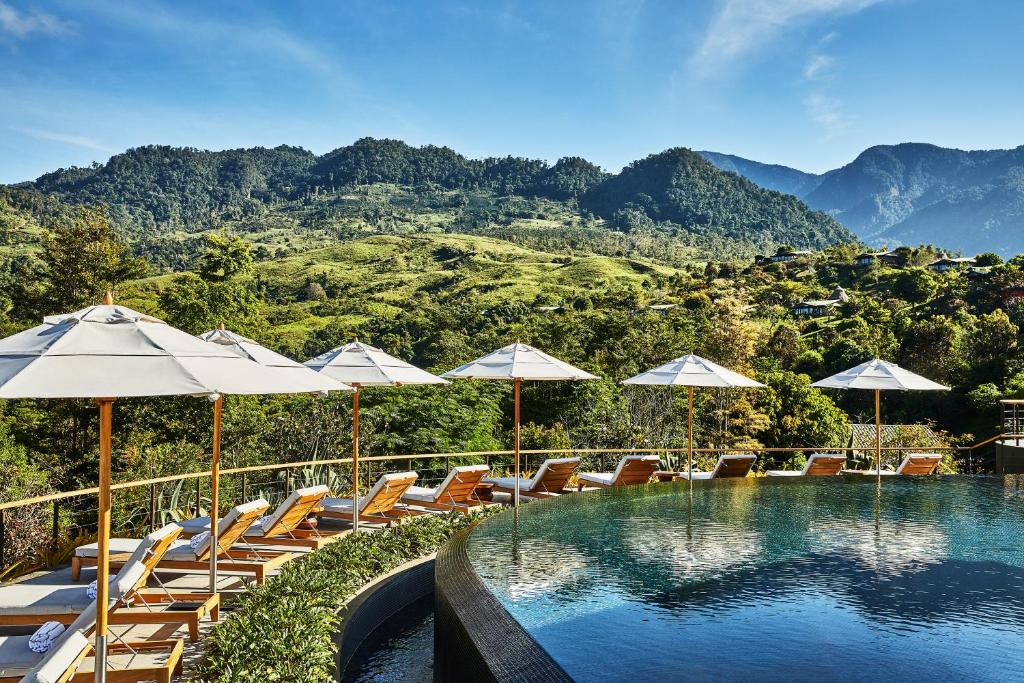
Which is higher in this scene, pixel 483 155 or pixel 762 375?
pixel 483 155

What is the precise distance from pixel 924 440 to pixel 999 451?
7.08 meters

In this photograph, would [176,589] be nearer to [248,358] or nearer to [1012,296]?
[248,358]

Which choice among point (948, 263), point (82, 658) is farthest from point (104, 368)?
point (948, 263)

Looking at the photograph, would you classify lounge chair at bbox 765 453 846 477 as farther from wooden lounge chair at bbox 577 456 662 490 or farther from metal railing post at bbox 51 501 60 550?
metal railing post at bbox 51 501 60 550

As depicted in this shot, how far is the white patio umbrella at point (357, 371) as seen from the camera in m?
9.14

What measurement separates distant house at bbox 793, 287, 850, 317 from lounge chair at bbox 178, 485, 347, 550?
61032 mm

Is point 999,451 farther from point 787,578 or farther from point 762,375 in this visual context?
point 762,375

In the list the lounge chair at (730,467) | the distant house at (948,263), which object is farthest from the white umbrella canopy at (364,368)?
the distant house at (948,263)

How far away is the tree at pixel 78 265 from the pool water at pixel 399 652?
2043 cm

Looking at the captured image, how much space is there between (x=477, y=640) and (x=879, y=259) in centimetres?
8982

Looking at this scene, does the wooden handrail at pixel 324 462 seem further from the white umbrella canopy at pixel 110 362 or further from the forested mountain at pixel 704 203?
the forested mountain at pixel 704 203

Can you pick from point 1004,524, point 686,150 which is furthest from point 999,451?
point 686,150

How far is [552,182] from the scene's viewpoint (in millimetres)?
156875

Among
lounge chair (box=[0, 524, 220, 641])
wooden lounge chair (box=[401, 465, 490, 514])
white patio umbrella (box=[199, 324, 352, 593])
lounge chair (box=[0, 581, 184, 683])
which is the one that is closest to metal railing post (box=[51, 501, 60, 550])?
white patio umbrella (box=[199, 324, 352, 593])
